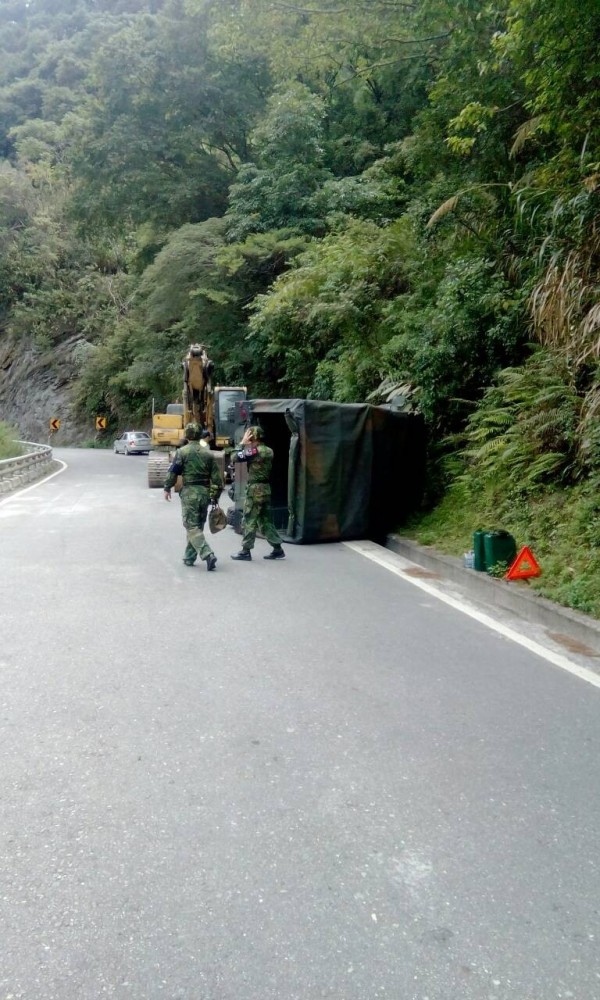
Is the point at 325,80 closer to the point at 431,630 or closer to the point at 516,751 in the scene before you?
the point at 431,630

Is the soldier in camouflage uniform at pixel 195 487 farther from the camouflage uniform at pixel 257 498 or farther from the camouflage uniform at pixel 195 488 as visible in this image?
the camouflage uniform at pixel 257 498

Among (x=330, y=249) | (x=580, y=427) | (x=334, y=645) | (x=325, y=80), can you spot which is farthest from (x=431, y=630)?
(x=325, y=80)

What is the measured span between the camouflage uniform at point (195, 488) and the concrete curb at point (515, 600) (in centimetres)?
277

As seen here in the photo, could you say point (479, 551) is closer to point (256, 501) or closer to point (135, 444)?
point (256, 501)

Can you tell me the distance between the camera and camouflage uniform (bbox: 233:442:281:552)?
1026cm

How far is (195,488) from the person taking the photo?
32.2ft

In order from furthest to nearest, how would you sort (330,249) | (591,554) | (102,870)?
(330,249)
(591,554)
(102,870)

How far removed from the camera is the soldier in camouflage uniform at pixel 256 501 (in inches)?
404

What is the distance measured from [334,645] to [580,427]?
4928 millimetres

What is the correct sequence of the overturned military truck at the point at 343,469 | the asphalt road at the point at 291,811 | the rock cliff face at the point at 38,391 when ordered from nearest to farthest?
the asphalt road at the point at 291,811, the overturned military truck at the point at 343,469, the rock cliff face at the point at 38,391

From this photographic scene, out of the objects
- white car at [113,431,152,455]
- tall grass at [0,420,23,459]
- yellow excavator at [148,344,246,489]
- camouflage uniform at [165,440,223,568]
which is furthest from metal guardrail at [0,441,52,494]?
white car at [113,431,152,455]

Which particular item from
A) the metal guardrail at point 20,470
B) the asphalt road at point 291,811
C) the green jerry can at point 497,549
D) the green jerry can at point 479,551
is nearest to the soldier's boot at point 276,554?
the green jerry can at point 479,551

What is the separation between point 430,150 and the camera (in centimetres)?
1378

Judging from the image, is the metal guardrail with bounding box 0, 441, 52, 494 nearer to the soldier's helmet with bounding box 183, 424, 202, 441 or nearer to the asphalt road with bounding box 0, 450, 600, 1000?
the soldier's helmet with bounding box 183, 424, 202, 441
